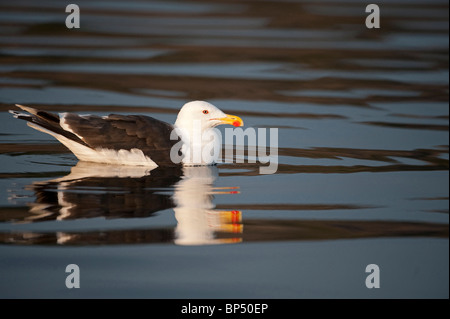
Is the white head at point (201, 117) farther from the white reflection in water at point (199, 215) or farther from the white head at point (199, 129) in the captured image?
the white reflection in water at point (199, 215)

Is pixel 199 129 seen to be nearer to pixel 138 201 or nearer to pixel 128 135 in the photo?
pixel 128 135

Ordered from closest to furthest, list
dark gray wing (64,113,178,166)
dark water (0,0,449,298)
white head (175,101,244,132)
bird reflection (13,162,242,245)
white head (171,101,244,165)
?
dark water (0,0,449,298) → bird reflection (13,162,242,245) → dark gray wing (64,113,178,166) → white head (171,101,244,165) → white head (175,101,244,132)

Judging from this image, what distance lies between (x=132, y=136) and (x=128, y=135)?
0.17 ft

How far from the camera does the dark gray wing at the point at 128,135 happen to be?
36.9 ft

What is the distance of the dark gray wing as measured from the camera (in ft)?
36.9

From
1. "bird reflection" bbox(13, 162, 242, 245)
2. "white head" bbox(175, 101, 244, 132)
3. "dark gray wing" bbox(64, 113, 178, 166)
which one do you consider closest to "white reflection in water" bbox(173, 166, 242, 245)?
"bird reflection" bbox(13, 162, 242, 245)

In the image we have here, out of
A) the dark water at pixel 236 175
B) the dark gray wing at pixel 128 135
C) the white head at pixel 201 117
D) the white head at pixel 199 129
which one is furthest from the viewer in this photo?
the white head at pixel 201 117

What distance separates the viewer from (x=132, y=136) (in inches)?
443

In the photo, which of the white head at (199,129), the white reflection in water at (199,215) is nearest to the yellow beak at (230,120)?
the white head at (199,129)

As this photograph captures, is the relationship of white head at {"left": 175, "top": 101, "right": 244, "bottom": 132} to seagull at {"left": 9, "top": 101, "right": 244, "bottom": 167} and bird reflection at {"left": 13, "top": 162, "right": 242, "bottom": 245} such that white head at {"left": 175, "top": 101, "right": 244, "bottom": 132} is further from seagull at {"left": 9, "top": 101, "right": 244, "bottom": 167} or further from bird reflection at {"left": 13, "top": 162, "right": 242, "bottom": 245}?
bird reflection at {"left": 13, "top": 162, "right": 242, "bottom": 245}

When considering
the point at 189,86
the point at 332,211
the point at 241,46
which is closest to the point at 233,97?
the point at 189,86

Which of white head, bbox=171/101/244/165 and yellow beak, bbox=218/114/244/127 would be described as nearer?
white head, bbox=171/101/244/165

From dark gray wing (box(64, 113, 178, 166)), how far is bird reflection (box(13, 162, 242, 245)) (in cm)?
25

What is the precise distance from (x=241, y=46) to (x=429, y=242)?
13912 mm
